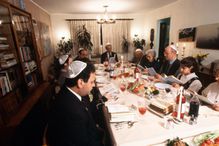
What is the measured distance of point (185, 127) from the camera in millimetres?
1057

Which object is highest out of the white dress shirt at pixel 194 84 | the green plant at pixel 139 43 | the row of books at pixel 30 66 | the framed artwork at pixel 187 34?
the framed artwork at pixel 187 34

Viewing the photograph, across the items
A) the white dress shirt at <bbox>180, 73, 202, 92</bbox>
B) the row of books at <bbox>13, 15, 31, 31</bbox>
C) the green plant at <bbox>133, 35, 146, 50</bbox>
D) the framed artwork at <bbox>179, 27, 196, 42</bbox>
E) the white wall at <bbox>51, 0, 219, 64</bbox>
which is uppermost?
the white wall at <bbox>51, 0, 219, 64</bbox>

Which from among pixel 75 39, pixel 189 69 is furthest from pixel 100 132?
pixel 75 39

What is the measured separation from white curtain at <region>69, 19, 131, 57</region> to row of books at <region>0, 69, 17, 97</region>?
4125mm

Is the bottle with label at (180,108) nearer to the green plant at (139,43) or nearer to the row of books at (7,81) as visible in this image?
the row of books at (7,81)

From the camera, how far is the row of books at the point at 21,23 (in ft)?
7.16

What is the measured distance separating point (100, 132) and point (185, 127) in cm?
73

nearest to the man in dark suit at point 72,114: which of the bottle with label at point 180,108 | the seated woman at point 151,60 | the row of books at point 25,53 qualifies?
the bottle with label at point 180,108

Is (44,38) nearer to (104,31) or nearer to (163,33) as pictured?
(104,31)

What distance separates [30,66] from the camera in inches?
102

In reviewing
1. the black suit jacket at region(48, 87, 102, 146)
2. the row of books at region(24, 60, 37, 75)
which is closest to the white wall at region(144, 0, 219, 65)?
the black suit jacket at region(48, 87, 102, 146)

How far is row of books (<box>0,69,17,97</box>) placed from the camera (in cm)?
175

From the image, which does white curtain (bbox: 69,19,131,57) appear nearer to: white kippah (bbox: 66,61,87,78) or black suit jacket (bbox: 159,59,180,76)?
black suit jacket (bbox: 159,59,180,76)

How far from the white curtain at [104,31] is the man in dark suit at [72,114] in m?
5.15
